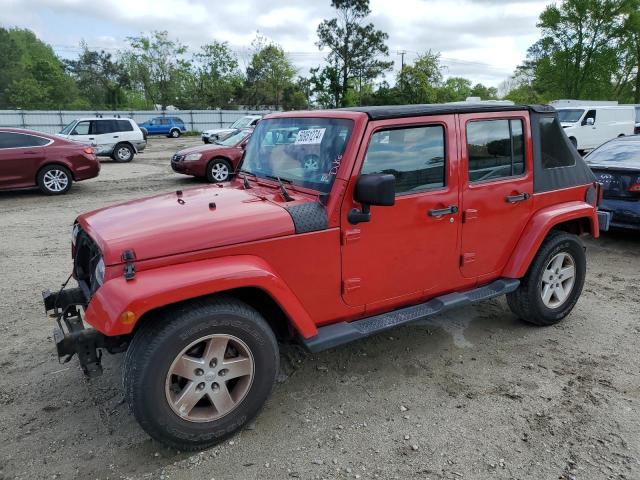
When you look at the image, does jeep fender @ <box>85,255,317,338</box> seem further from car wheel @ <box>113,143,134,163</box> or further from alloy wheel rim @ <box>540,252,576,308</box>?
car wheel @ <box>113,143,134,163</box>

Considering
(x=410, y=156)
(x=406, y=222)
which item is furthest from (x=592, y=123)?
(x=406, y=222)

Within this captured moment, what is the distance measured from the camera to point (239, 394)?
9.62ft

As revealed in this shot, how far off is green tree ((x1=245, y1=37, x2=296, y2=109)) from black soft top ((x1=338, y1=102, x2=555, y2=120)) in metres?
57.4

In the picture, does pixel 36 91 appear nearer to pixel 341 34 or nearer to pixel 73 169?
pixel 341 34

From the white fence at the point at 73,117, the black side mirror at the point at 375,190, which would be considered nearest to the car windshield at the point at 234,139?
the black side mirror at the point at 375,190

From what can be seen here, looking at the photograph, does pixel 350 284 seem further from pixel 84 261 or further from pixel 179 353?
pixel 84 261

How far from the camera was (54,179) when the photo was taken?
11.5 m

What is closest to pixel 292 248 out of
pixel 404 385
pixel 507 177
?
pixel 404 385

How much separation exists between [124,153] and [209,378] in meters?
17.7

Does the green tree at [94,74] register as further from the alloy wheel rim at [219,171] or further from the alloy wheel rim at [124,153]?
the alloy wheel rim at [219,171]

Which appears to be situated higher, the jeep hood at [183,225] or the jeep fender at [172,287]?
the jeep hood at [183,225]

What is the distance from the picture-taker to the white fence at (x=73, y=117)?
1294 inches

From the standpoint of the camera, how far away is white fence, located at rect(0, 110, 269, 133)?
32875 millimetres

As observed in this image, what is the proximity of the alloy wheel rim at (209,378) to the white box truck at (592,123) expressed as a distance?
1831 cm
